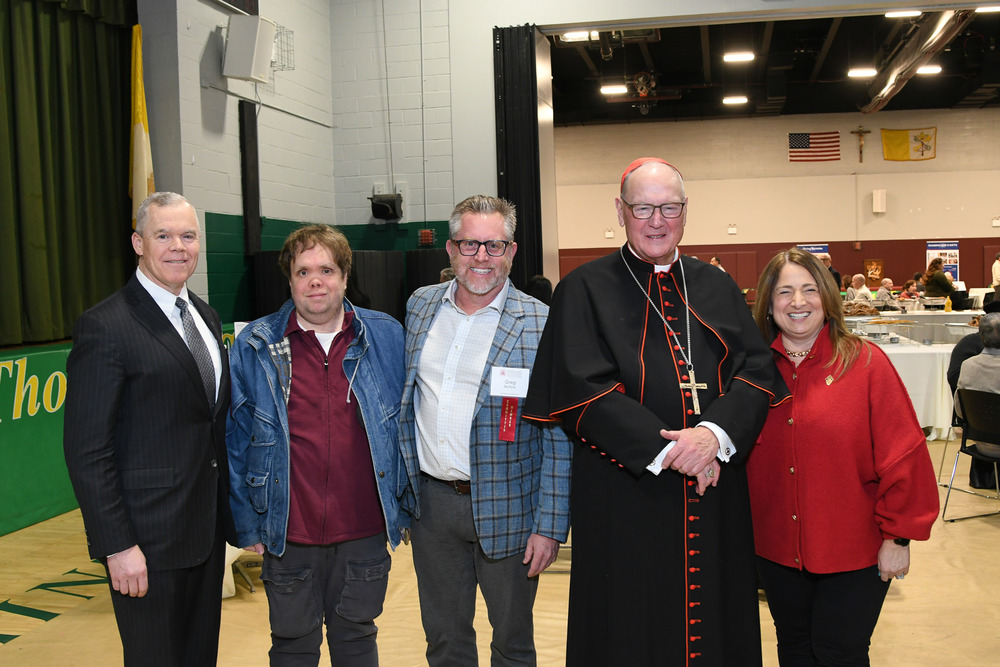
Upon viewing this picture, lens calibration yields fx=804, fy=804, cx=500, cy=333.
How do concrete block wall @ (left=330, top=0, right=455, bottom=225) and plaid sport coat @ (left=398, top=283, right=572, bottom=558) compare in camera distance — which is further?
concrete block wall @ (left=330, top=0, right=455, bottom=225)

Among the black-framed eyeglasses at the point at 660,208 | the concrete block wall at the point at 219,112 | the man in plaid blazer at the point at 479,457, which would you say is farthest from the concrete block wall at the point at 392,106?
the black-framed eyeglasses at the point at 660,208

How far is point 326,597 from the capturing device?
7.87ft

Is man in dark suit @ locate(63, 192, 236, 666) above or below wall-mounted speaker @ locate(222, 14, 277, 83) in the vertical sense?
A: below

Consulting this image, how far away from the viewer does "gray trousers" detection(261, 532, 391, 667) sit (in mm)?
2330

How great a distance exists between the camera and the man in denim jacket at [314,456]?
2.29 meters

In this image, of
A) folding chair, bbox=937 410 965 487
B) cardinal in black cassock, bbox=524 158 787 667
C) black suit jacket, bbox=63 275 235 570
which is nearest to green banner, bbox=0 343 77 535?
black suit jacket, bbox=63 275 235 570

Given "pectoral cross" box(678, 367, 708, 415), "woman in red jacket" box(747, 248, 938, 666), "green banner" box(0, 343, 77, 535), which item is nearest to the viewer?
"pectoral cross" box(678, 367, 708, 415)

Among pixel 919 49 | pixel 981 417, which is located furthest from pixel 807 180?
pixel 981 417

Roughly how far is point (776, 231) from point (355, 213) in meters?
11.0

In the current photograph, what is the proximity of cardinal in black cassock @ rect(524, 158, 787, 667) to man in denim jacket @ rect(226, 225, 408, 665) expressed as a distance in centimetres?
56

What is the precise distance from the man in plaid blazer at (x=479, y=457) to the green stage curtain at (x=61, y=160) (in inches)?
165

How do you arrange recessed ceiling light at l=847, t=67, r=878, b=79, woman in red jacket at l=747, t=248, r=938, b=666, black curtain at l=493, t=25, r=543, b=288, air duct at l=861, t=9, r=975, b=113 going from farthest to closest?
1. recessed ceiling light at l=847, t=67, r=878, b=79
2. air duct at l=861, t=9, r=975, b=113
3. black curtain at l=493, t=25, r=543, b=288
4. woman in red jacket at l=747, t=248, r=938, b=666

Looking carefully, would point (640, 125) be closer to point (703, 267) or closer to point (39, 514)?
point (39, 514)

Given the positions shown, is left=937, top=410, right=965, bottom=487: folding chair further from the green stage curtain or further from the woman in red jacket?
the green stage curtain
